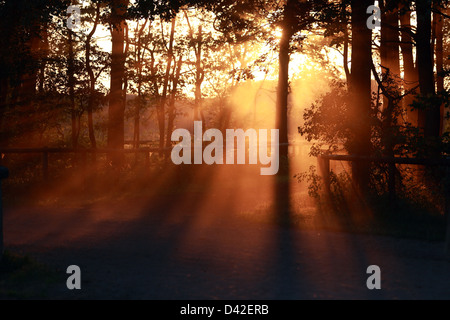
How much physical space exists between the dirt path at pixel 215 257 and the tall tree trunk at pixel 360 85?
3792 millimetres

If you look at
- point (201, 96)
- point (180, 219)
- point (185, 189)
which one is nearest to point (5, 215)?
point (180, 219)

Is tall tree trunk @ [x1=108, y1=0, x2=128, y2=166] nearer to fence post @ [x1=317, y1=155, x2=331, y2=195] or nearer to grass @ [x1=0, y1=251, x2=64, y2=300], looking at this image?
fence post @ [x1=317, y1=155, x2=331, y2=195]

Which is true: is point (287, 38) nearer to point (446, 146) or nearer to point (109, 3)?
point (446, 146)

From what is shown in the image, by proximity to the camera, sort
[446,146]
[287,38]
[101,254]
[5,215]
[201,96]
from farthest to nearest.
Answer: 1. [201,96]
2. [287,38]
3. [5,215]
4. [446,146]
5. [101,254]

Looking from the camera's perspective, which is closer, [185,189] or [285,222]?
[285,222]

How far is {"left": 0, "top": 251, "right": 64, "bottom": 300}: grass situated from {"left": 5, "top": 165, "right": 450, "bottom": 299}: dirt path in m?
0.23

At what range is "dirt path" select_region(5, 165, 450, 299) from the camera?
6.69 m

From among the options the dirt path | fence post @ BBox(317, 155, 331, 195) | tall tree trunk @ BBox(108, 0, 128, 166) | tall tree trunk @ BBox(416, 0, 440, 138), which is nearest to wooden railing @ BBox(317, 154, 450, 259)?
fence post @ BBox(317, 155, 331, 195)

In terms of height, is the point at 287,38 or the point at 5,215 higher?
the point at 287,38

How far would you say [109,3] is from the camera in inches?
822

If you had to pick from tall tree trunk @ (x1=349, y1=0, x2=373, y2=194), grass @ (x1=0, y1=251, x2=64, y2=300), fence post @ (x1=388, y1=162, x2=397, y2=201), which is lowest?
grass @ (x1=0, y1=251, x2=64, y2=300)

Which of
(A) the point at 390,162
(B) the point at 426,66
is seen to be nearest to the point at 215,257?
(A) the point at 390,162

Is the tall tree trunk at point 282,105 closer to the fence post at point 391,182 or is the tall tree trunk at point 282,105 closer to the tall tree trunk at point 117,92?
the fence post at point 391,182
